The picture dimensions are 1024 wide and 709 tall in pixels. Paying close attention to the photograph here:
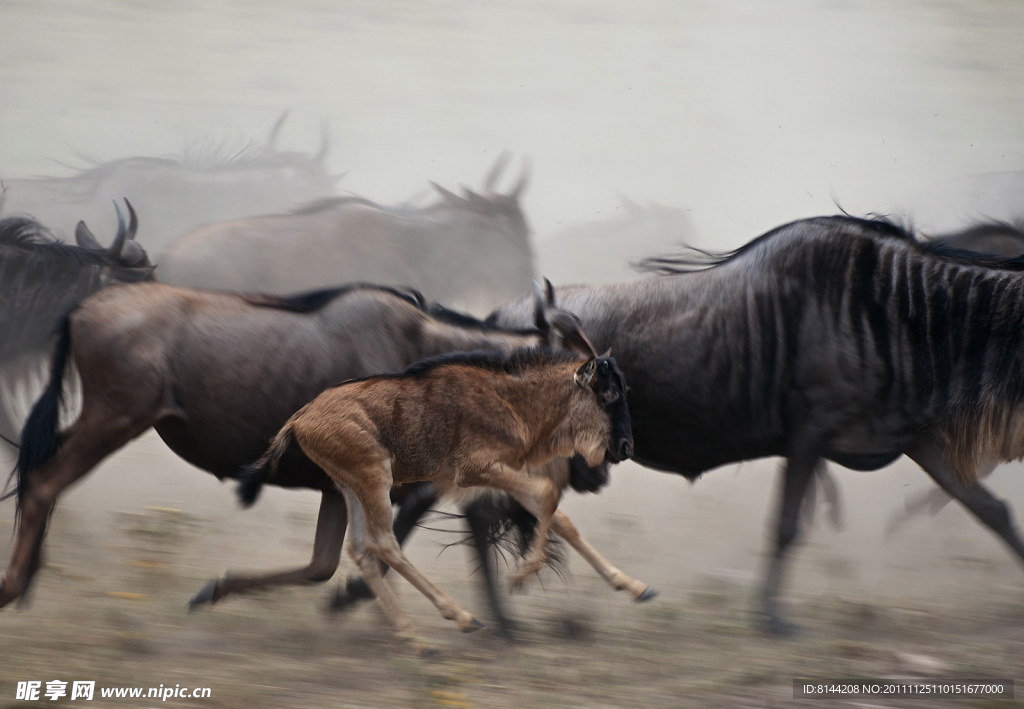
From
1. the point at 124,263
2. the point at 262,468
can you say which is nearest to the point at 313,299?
the point at 262,468

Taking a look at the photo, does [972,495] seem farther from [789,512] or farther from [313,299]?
[313,299]

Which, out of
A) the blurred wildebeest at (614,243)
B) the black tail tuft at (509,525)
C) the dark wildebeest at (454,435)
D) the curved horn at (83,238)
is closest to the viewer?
the dark wildebeest at (454,435)

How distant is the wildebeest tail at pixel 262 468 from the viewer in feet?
13.4

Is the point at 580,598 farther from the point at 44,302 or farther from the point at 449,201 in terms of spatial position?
the point at 449,201

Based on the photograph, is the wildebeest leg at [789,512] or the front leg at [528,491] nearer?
the front leg at [528,491]

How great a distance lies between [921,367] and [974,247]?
6.96 ft

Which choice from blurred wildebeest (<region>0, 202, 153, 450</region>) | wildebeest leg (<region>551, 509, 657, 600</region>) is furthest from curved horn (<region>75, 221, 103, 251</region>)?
wildebeest leg (<region>551, 509, 657, 600</region>)

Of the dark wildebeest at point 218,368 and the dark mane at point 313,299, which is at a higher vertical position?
the dark mane at point 313,299

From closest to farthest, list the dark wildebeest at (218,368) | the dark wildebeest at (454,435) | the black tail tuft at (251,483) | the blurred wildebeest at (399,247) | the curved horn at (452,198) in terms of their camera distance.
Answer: the dark wildebeest at (454,435) → the black tail tuft at (251,483) → the dark wildebeest at (218,368) → the blurred wildebeest at (399,247) → the curved horn at (452,198)

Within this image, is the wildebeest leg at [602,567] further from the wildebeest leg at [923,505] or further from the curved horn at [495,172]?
the curved horn at [495,172]

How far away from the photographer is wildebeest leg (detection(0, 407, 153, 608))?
4160 mm

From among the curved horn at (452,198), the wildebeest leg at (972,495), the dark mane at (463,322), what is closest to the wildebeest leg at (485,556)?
the dark mane at (463,322)

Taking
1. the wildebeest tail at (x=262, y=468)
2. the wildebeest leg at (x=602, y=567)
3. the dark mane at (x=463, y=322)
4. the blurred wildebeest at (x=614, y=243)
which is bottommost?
the blurred wildebeest at (x=614, y=243)

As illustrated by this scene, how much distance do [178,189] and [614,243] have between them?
496cm
